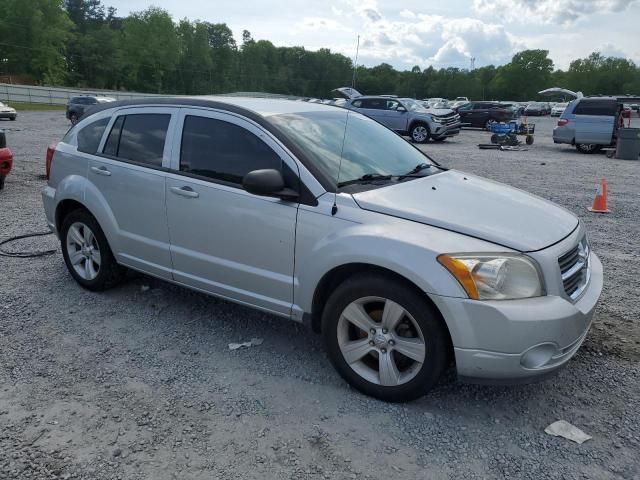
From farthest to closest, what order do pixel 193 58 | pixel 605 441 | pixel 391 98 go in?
pixel 193 58, pixel 391 98, pixel 605 441

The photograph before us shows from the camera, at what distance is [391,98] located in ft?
75.4

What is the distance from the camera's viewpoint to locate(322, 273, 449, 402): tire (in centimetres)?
297

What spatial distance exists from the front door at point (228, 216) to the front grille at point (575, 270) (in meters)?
1.64

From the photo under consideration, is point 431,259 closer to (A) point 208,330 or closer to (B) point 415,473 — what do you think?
(B) point 415,473

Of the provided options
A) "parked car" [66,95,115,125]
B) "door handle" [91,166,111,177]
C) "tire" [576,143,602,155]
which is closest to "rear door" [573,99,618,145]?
"tire" [576,143,602,155]

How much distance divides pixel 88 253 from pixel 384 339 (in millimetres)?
3111

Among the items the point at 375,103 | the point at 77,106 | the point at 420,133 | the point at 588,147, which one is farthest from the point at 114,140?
the point at 77,106

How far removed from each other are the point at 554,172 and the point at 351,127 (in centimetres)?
1130

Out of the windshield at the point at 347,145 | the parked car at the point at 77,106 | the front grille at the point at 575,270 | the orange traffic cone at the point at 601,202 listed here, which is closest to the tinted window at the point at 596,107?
the orange traffic cone at the point at 601,202

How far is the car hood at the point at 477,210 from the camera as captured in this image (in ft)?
10.0

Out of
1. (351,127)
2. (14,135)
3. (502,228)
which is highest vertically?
(351,127)

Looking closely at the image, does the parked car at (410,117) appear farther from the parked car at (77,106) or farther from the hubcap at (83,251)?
the hubcap at (83,251)

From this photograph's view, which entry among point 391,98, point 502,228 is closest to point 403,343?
point 502,228

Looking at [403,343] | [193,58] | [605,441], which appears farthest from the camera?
[193,58]
